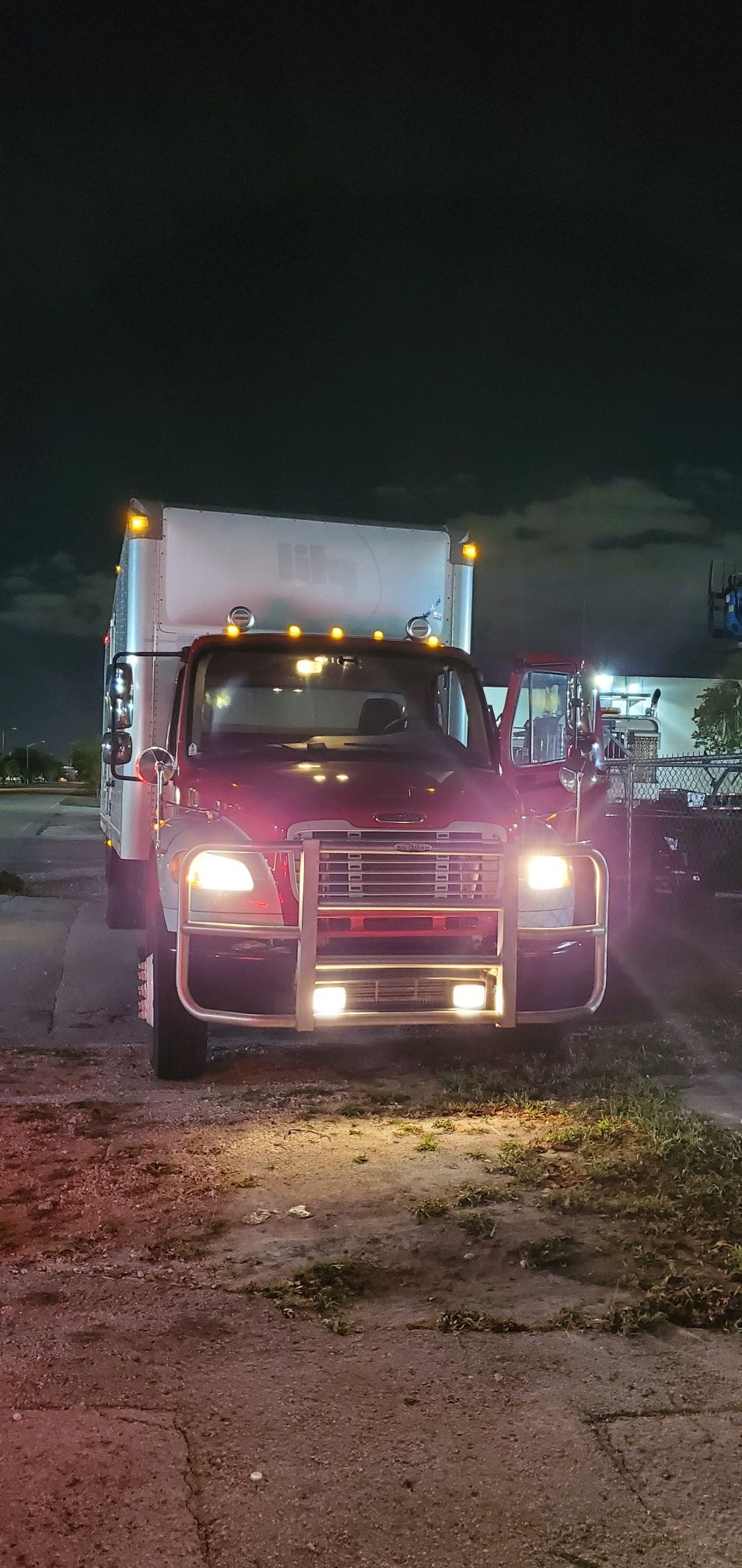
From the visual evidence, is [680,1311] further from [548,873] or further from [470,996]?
[548,873]

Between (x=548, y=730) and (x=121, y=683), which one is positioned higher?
(x=121, y=683)

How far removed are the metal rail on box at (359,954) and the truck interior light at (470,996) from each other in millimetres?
A: 23

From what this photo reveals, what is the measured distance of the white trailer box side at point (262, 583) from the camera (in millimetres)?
9086

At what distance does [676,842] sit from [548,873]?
7.72 metres

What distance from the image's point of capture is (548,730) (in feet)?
26.4

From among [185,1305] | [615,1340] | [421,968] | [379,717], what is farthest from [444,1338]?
[379,717]

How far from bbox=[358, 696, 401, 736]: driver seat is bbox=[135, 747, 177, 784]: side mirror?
1.40m

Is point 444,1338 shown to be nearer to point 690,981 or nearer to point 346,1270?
point 346,1270

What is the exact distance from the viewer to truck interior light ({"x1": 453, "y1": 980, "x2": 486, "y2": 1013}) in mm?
5613

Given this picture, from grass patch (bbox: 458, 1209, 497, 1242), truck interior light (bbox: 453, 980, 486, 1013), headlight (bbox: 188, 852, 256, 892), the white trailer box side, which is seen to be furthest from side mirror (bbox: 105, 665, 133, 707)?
grass patch (bbox: 458, 1209, 497, 1242)

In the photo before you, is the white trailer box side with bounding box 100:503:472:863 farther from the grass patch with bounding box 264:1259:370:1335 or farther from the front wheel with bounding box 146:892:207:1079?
the grass patch with bounding box 264:1259:370:1335

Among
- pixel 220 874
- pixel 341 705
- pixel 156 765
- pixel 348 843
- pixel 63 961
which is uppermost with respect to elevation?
pixel 341 705

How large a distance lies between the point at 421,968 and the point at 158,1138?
1.40 metres

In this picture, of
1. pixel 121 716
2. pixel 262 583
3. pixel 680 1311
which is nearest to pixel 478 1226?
pixel 680 1311
